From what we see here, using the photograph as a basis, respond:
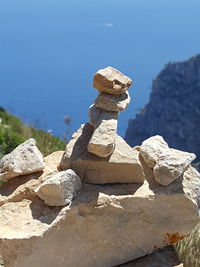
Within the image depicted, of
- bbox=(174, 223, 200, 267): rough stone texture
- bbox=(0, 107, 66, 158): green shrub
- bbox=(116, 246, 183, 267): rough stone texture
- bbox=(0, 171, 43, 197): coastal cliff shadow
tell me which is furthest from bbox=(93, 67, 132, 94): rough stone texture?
bbox=(0, 107, 66, 158): green shrub

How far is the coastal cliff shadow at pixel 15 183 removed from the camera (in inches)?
214

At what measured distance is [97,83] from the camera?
547cm

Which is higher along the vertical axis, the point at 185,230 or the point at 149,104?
the point at 185,230

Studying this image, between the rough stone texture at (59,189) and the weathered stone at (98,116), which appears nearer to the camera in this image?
the rough stone texture at (59,189)

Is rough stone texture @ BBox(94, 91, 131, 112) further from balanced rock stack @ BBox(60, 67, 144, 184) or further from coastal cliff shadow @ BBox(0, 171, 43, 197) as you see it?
coastal cliff shadow @ BBox(0, 171, 43, 197)

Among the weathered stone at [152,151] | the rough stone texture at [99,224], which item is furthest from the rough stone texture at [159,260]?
the weathered stone at [152,151]

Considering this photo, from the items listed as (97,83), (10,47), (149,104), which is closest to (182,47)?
(10,47)

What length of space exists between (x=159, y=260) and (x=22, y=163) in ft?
5.34

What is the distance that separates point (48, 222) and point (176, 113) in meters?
66.6

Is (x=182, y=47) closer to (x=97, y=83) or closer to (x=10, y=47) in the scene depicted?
(x=10, y=47)

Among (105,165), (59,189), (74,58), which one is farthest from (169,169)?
(74,58)

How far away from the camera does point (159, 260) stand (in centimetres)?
559

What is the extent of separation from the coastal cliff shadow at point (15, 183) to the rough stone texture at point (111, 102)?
2.86ft

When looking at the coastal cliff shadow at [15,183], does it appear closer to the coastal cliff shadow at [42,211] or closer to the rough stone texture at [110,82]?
the coastal cliff shadow at [42,211]
